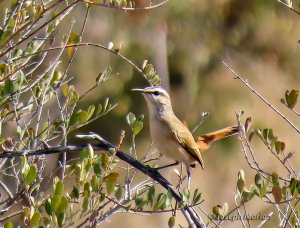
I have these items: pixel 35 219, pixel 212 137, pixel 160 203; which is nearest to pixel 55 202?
pixel 35 219

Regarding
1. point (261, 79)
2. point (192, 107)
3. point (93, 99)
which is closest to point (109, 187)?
point (93, 99)

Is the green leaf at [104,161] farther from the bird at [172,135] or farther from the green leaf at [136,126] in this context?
the bird at [172,135]

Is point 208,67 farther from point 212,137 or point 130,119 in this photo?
point 130,119

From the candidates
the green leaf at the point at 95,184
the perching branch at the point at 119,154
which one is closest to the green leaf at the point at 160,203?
the perching branch at the point at 119,154

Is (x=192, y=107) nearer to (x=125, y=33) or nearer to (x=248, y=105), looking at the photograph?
(x=248, y=105)

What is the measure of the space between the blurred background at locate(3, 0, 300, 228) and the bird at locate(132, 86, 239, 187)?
6.17m

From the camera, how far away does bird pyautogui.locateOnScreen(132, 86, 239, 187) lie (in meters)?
3.73

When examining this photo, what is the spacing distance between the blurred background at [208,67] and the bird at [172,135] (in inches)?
243

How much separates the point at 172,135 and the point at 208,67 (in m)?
10.6

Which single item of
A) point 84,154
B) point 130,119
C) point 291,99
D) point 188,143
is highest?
point 291,99

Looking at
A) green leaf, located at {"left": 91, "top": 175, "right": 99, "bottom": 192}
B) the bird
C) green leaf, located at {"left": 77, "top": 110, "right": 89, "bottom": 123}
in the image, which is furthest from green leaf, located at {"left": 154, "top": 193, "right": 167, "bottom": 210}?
the bird

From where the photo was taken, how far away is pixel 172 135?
3.86 meters

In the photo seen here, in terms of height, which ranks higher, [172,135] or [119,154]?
[119,154]

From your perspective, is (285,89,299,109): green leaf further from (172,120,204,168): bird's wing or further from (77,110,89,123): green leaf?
(172,120,204,168): bird's wing
